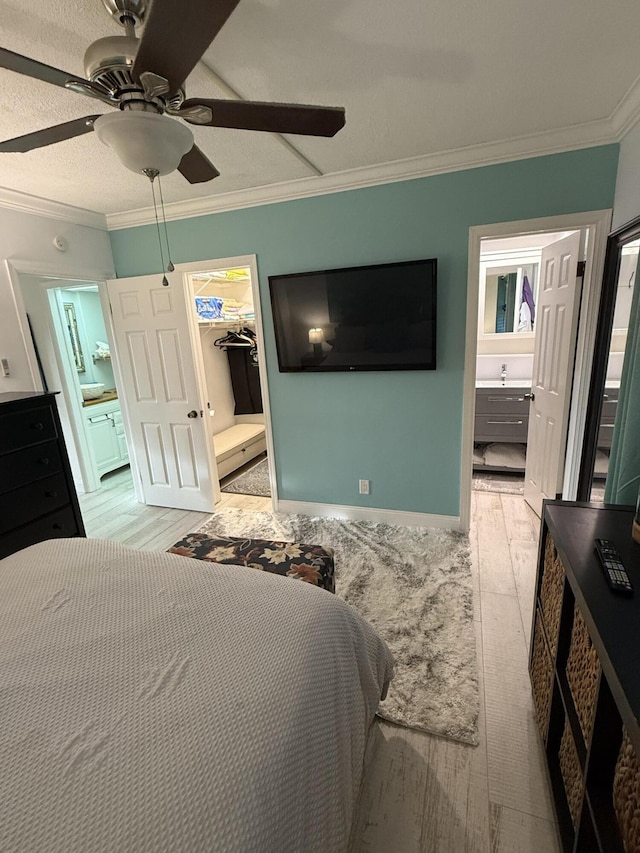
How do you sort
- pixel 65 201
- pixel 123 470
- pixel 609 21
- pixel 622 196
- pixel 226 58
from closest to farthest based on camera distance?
pixel 609 21
pixel 226 58
pixel 622 196
pixel 65 201
pixel 123 470

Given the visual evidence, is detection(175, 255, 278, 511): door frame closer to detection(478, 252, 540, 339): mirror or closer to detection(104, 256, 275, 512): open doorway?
detection(104, 256, 275, 512): open doorway

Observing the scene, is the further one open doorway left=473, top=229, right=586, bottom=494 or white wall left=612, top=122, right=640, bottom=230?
open doorway left=473, top=229, right=586, bottom=494

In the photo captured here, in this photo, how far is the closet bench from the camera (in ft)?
13.5

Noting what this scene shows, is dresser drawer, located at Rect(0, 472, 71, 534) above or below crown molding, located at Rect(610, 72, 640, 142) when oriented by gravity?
below

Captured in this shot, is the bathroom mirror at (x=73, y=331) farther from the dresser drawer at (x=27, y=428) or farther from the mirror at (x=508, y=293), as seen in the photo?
the mirror at (x=508, y=293)

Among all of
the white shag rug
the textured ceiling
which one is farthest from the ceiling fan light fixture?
the white shag rug

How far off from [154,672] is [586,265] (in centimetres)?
289

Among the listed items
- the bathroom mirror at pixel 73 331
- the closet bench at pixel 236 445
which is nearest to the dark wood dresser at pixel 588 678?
the closet bench at pixel 236 445

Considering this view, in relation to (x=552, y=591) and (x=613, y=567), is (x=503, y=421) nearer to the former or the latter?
(x=552, y=591)

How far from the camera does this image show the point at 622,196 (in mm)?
2068

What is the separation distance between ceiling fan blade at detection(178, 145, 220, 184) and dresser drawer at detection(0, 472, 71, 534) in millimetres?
1839

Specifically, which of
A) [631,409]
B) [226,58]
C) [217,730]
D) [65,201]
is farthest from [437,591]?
[65,201]

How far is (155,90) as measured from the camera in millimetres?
1033

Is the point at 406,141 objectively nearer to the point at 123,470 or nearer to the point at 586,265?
the point at 586,265
